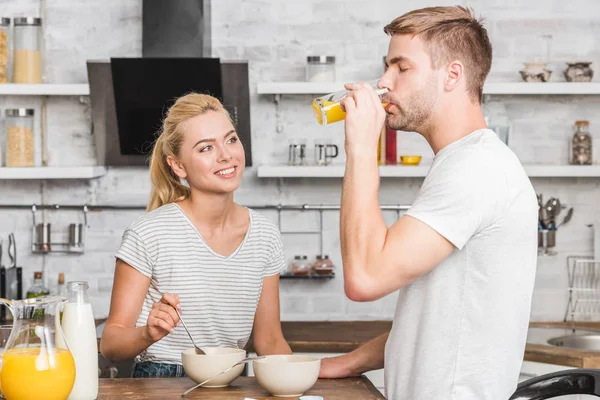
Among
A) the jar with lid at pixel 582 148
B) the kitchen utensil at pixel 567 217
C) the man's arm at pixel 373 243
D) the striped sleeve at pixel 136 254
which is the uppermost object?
the jar with lid at pixel 582 148

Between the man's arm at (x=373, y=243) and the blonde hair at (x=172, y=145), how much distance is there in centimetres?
88

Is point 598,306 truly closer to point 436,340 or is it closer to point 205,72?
point 205,72

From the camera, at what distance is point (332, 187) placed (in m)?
3.96

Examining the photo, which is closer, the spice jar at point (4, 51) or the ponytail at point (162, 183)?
the ponytail at point (162, 183)

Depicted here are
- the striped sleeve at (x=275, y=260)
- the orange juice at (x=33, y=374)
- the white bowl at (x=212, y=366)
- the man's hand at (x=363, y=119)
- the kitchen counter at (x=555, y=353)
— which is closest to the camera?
the orange juice at (x=33, y=374)

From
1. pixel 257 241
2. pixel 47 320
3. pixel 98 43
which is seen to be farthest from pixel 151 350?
pixel 98 43

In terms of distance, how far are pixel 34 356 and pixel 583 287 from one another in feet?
9.98

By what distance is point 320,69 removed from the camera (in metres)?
3.71

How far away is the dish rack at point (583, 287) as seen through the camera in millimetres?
3910

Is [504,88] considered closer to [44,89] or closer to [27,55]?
[44,89]

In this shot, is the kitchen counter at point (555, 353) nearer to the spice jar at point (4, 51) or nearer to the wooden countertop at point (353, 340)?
the wooden countertop at point (353, 340)

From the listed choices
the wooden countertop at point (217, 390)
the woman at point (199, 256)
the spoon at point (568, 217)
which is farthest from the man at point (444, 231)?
the spoon at point (568, 217)

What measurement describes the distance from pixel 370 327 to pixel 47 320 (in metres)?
2.43

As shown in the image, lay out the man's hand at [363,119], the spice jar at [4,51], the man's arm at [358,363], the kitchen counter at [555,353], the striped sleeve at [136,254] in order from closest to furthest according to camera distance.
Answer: the man's hand at [363,119] < the man's arm at [358,363] < the striped sleeve at [136,254] < the kitchen counter at [555,353] < the spice jar at [4,51]
